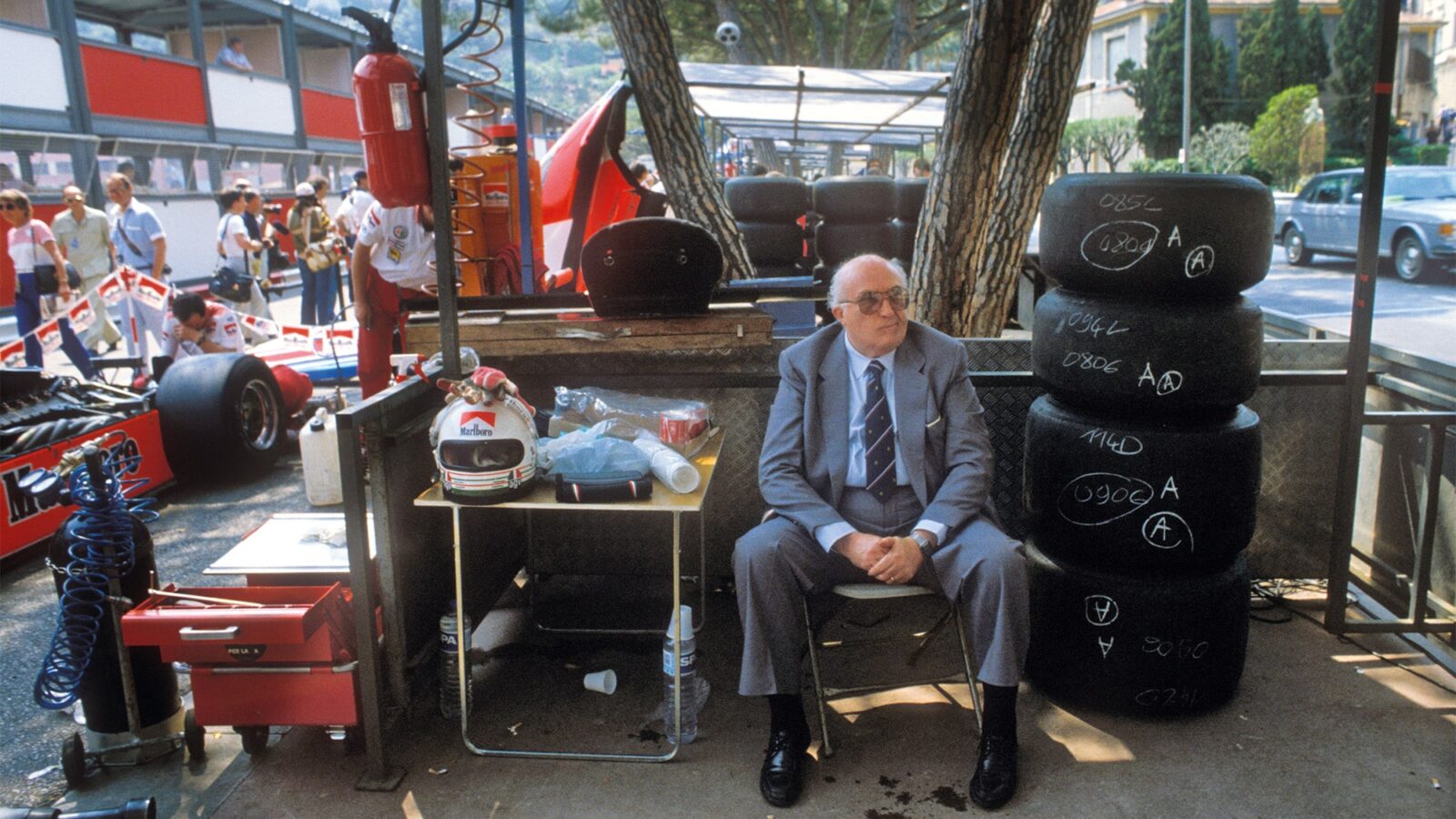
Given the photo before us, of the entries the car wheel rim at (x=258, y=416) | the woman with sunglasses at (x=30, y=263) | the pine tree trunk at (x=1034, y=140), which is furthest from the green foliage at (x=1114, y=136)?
the car wheel rim at (x=258, y=416)

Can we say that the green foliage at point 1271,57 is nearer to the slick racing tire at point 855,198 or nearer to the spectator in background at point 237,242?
the slick racing tire at point 855,198

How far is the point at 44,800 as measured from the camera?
2949 millimetres

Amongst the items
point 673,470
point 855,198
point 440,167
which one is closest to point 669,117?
point 440,167

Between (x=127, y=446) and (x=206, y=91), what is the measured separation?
20233 mm

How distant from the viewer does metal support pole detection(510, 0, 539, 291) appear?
15.5 feet

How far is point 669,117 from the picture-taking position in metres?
5.39

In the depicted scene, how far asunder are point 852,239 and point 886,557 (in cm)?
914

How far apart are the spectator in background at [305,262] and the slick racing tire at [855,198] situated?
5.64m

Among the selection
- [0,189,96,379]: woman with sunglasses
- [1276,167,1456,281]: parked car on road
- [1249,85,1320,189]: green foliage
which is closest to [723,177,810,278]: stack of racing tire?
[0,189,96,379]: woman with sunglasses

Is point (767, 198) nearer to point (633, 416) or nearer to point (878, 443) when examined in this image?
point (633, 416)

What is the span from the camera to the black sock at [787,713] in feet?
9.59

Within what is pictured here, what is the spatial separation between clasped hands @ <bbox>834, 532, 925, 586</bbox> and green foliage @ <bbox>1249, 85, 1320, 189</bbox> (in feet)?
114

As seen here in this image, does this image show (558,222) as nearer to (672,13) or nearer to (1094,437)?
(1094,437)

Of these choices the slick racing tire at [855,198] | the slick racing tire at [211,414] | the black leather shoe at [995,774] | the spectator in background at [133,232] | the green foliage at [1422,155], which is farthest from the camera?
the green foliage at [1422,155]
